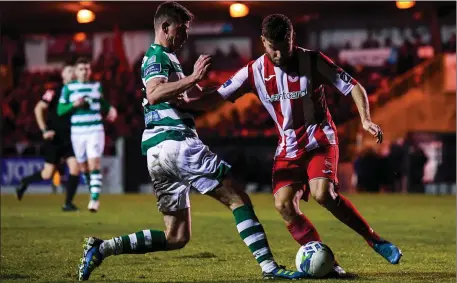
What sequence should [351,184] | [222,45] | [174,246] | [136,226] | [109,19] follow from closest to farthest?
1. [174,246]
2. [136,226]
3. [351,184]
4. [109,19]
5. [222,45]

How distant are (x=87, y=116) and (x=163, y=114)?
766 cm

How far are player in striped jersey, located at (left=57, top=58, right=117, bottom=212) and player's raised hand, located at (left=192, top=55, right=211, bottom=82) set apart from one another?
25.7 ft

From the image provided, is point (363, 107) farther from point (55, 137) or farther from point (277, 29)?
point (55, 137)

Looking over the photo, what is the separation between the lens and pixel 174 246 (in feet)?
23.2

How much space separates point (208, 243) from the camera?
10305mm

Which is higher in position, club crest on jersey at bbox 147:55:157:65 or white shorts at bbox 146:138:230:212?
club crest on jersey at bbox 147:55:157:65

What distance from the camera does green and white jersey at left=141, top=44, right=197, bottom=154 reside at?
268 inches

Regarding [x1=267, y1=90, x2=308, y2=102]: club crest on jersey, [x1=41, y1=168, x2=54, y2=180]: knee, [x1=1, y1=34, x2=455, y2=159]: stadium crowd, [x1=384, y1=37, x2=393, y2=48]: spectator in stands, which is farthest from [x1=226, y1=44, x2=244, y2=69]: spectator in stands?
[x1=267, y1=90, x2=308, y2=102]: club crest on jersey

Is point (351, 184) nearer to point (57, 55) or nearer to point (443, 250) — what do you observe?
point (443, 250)

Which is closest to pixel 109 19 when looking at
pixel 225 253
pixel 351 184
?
pixel 351 184

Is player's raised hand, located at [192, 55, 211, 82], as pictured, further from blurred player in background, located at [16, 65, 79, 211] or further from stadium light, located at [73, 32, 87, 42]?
stadium light, located at [73, 32, 87, 42]

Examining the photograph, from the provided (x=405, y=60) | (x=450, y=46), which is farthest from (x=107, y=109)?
(x=450, y=46)

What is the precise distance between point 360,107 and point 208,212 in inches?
334

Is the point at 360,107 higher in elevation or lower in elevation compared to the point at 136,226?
higher
